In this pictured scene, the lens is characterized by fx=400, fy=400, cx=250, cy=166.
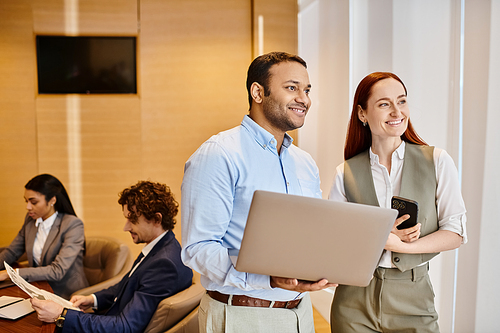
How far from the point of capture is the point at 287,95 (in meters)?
1.38

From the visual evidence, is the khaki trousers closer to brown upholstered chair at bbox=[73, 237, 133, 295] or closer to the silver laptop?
the silver laptop

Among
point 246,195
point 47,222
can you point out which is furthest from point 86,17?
point 246,195

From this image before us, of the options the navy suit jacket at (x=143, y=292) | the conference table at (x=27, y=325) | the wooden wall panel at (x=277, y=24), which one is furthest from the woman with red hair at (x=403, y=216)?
the wooden wall panel at (x=277, y=24)

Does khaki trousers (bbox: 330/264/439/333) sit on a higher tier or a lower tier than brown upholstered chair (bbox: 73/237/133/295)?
higher

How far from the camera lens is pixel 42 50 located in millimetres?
4168

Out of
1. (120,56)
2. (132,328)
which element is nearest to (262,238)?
(132,328)

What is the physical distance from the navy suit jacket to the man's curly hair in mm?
110

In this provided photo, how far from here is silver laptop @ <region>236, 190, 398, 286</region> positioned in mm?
999

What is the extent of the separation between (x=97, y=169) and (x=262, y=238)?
3.69m

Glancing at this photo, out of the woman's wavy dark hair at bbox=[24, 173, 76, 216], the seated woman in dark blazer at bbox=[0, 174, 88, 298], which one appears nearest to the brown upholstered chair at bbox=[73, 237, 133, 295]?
the seated woman in dark blazer at bbox=[0, 174, 88, 298]

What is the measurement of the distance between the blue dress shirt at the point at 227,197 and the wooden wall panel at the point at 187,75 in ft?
9.98

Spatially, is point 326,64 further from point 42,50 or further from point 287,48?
point 42,50

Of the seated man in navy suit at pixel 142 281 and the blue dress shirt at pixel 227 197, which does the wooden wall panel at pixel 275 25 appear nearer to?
the seated man in navy suit at pixel 142 281

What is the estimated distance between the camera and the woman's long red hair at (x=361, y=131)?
165 cm
